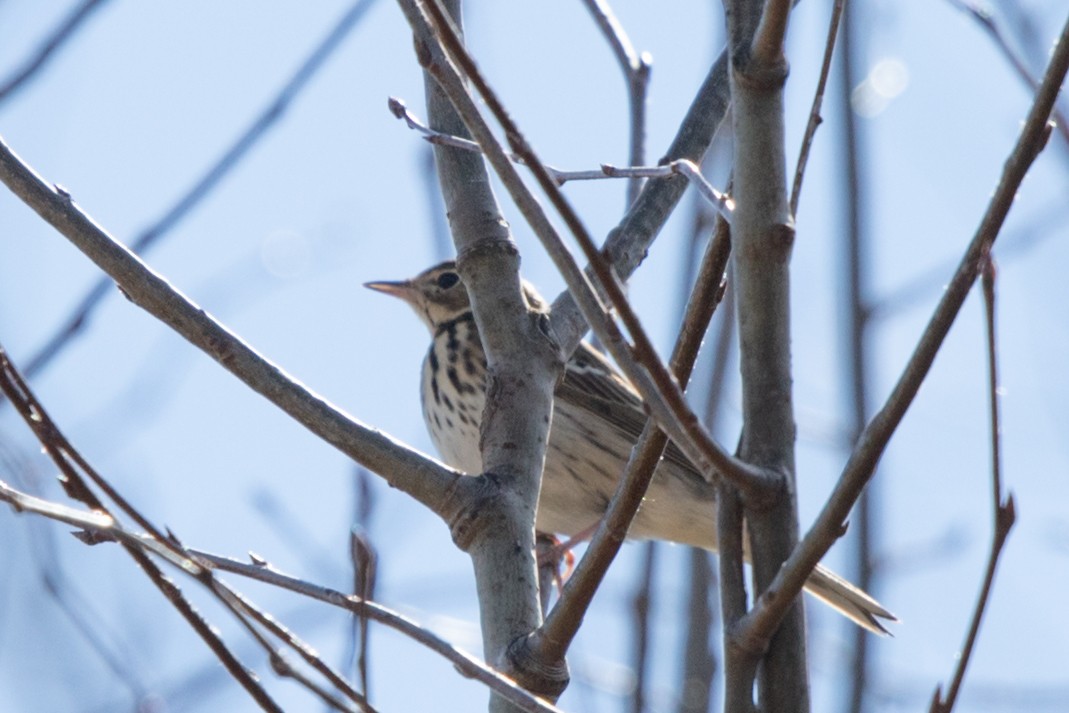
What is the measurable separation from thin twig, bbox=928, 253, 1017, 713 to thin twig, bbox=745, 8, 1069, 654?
3 centimetres

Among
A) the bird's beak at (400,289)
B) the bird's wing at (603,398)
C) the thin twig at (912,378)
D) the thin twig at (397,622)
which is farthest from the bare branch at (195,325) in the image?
the bird's beak at (400,289)

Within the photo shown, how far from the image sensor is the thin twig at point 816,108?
2.12 metres

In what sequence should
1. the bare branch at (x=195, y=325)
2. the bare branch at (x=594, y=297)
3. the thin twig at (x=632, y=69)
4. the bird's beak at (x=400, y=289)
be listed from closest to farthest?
the bare branch at (x=594, y=297) → the bare branch at (x=195, y=325) → the thin twig at (x=632, y=69) → the bird's beak at (x=400, y=289)

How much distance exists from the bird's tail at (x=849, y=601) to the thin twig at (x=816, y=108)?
3094 mm

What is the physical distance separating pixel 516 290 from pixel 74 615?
1305 millimetres

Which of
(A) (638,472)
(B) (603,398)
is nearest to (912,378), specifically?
(A) (638,472)

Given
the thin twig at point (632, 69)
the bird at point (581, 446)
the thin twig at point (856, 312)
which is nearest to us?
the thin twig at point (632, 69)

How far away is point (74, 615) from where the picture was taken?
332 cm

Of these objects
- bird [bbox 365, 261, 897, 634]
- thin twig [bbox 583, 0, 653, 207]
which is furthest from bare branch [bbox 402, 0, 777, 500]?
bird [bbox 365, 261, 897, 634]

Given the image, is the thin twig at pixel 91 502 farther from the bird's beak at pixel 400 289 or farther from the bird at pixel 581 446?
the bird's beak at pixel 400 289

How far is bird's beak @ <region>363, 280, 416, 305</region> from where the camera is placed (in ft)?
24.5

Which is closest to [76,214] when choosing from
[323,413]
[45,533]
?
[323,413]

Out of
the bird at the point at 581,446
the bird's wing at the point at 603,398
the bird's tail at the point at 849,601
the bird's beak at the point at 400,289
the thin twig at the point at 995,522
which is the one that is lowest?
the thin twig at the point at 995,522

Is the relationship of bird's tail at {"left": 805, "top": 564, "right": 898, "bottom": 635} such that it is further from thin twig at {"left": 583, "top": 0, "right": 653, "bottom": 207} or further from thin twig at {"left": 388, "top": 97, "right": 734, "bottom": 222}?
thin twig at {"left": 388, "top": 97, "right": 734, "bottom": 222}
